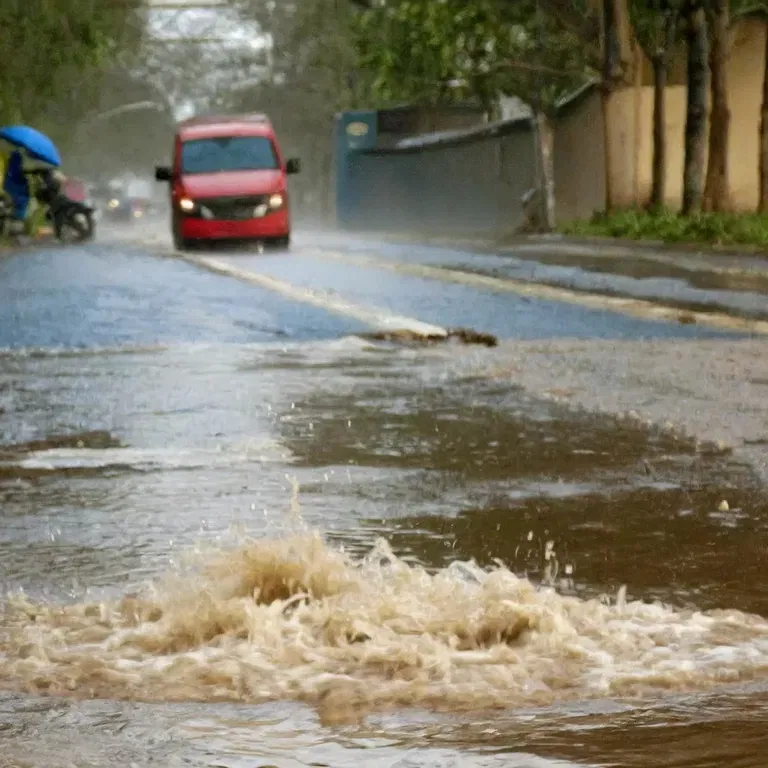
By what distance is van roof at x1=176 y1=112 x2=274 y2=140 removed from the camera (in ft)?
121

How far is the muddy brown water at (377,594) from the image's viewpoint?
3.54 m

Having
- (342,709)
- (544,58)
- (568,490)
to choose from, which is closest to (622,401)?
(568,490)

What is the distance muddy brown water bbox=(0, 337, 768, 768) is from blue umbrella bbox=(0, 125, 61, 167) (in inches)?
1185

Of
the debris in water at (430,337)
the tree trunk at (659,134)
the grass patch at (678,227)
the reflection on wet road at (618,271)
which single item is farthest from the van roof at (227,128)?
the debris in water at (430,337)

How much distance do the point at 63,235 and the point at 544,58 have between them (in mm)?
9151

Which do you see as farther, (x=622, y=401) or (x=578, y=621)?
(x=622, y=401)

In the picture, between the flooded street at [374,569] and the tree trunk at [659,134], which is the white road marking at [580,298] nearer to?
the flooded street at [374,569]

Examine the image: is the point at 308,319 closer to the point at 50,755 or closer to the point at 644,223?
the point at 50,755

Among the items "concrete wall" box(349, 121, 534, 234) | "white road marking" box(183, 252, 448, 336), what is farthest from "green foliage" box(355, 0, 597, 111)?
"white road marking" box(183, 252, 448, 336)

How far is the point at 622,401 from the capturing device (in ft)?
29.0

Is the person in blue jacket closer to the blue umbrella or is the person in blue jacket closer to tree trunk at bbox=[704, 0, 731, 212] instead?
the blue umbrella

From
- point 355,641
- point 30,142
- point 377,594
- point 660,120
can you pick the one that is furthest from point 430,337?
point 30,142

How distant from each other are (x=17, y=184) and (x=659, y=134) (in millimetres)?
11442

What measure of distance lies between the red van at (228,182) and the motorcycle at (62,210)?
1.68 metres
